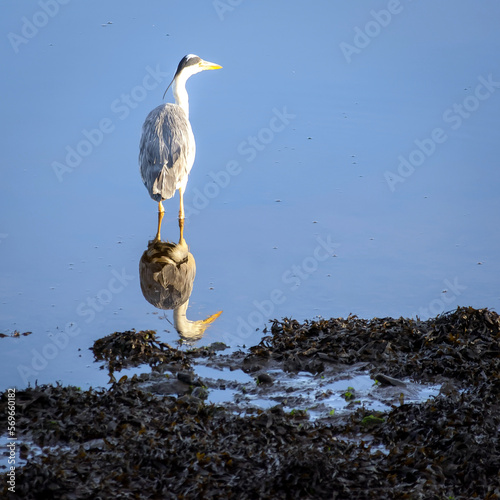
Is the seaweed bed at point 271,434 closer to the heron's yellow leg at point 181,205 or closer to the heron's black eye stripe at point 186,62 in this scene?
the heron's yellow leg at point 181,205

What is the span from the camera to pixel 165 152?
31.8 feet

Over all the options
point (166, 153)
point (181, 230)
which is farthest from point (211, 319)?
point (166, 153)

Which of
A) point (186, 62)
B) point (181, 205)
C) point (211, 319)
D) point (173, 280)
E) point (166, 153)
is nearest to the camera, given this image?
point (211, 319)

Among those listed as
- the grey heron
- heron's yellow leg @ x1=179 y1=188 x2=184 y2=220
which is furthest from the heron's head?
heron's yellow leg @ x1=179 y1=188 x2=184 y2=220

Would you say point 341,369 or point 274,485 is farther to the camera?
point 341,369

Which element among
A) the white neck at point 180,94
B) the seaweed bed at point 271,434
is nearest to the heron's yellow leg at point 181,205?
the white neck at point 180,94

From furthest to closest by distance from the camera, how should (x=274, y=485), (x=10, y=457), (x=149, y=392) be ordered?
(x=149, y=392)
(x=10, y=457)
(x=274, y=485)

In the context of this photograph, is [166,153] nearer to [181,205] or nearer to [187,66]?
[181,205]

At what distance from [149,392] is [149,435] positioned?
2.62 ft

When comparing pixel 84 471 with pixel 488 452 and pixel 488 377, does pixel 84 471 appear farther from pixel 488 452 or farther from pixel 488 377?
pixel 488 377

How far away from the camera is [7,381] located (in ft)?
20.2

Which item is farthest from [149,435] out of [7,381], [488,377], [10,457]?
[488,377]

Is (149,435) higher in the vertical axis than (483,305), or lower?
lower

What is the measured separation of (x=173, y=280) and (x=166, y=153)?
6.93 feet
